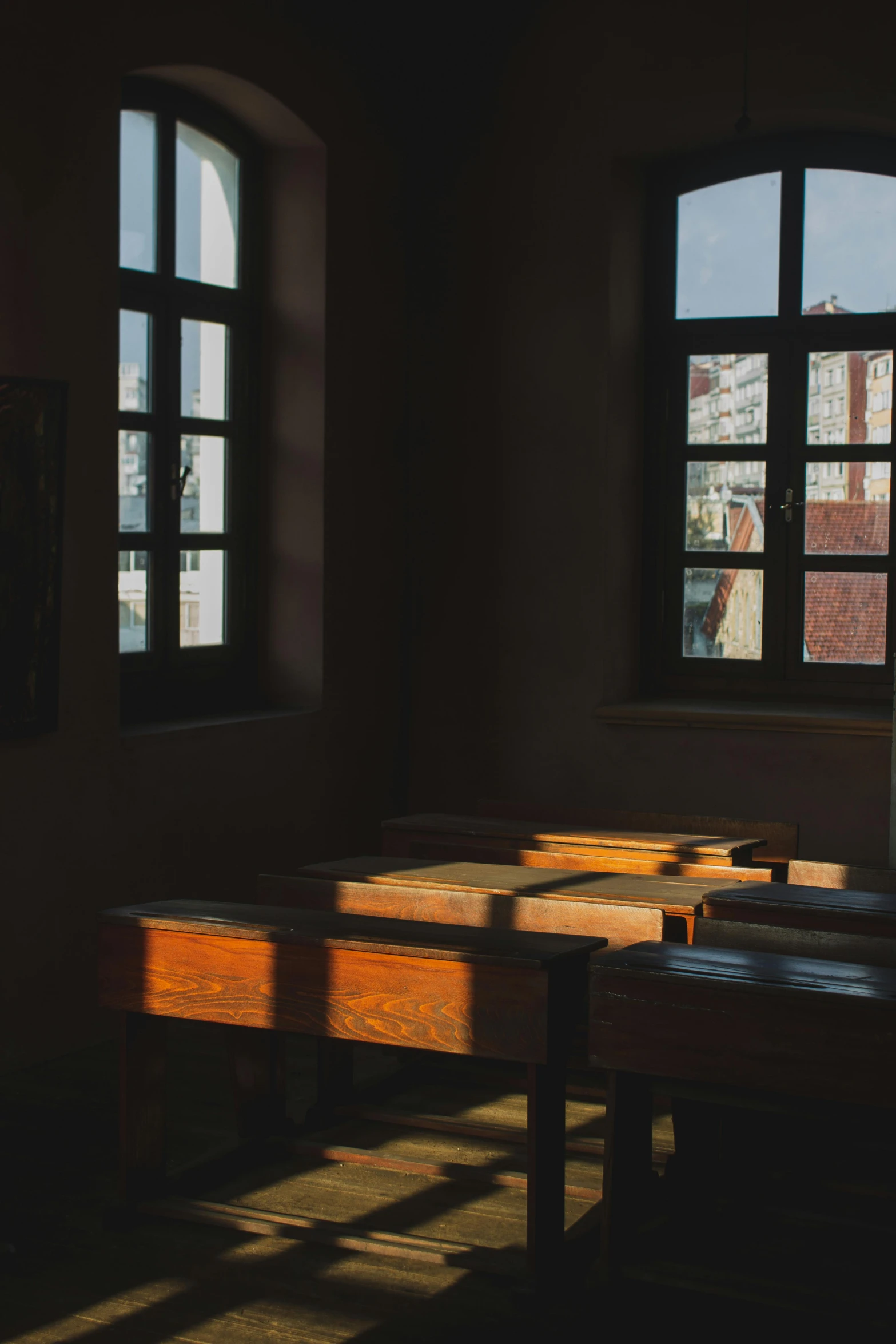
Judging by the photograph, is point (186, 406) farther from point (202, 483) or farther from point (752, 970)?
point (752, 970)

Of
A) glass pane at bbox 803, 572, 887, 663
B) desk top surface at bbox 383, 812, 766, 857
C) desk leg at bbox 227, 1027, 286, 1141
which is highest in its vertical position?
glass pane at bbox 803, 572, 887, 663

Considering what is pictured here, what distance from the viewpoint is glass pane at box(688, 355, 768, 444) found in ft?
19.6

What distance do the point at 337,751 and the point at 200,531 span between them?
104cm

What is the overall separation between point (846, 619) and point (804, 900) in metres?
2.69

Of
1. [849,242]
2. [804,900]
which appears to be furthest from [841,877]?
[849,242]

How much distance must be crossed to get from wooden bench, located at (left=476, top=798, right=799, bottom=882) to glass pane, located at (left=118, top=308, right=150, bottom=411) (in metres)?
1.82

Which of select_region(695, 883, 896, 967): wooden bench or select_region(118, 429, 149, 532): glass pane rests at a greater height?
select_region(118, 429, 149, 532): glass pane

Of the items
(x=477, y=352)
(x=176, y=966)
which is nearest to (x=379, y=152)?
(x=477, y=352)

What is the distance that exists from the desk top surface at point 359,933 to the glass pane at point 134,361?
210cm

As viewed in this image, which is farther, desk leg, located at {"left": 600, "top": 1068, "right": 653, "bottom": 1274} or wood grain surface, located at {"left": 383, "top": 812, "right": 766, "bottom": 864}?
wood grain surface, located at {"left": 383, "top": 812, "right": 766, "bottom": 864}

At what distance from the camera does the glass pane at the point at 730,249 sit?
5.89 m

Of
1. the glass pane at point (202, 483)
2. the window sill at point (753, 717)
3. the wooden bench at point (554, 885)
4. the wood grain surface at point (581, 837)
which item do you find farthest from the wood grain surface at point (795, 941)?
the glass pane at point (202, 483)

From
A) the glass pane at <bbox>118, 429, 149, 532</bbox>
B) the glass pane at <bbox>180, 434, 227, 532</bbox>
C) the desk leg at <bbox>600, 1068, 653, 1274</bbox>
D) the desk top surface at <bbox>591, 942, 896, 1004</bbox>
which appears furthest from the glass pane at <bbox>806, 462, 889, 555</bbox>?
the desk leg at <bbox>600, 1068, 653, 1274</bbox>

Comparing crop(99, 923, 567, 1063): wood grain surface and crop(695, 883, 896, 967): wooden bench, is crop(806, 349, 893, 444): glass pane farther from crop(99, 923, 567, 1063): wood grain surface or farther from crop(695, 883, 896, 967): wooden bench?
crop(99, 923, 567, 1063): wood grain surface
